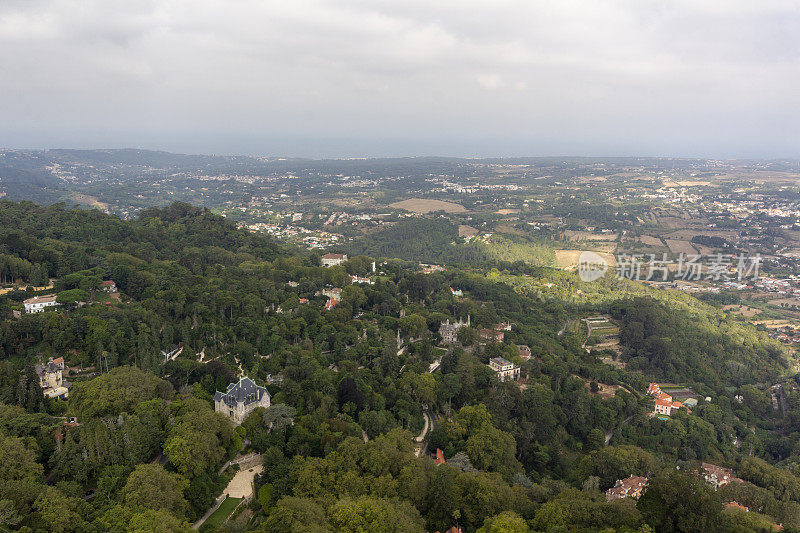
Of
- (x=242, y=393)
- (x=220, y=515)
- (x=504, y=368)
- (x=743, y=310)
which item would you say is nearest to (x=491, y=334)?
(x=504, y=368)

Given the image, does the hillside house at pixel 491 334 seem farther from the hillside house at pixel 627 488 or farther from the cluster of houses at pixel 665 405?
the hillside house at pixel 627 488

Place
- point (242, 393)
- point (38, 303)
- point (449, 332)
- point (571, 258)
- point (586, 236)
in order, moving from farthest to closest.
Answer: point (586, 236) → point (571, 258) → point (449, 332) → point (38, 303) → point (242, 393)

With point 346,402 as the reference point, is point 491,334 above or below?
below

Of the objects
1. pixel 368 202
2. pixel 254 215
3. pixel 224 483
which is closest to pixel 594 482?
pixel 224 483

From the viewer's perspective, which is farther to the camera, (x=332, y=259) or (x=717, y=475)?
(x=332, y=259)

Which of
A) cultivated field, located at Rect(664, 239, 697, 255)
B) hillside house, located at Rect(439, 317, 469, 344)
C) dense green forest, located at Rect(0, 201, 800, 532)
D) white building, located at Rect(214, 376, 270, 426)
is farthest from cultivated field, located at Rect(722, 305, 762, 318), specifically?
white building, located at Rect(214, 376, 270, 426)

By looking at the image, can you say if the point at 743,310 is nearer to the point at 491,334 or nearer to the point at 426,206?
the point at 491,334

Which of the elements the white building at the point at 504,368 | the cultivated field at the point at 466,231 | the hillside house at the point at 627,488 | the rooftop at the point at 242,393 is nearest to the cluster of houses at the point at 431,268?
the white building at the point at 504,368
